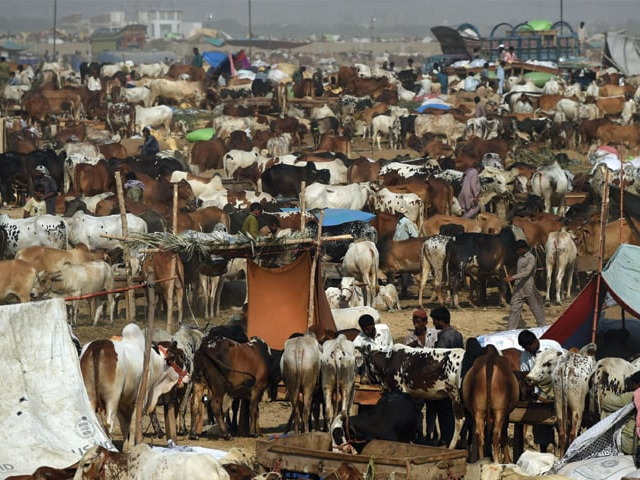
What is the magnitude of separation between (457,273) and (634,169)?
8031 mm

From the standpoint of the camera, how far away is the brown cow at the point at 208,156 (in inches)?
1284

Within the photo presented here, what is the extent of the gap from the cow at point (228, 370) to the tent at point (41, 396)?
1.75 meters

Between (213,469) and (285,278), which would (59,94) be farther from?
(213,469)

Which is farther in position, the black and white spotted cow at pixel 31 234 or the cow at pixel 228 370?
the black and white spotted cow at pixel 31 234

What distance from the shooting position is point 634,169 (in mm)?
26953

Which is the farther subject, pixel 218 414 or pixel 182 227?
pixel 182 227

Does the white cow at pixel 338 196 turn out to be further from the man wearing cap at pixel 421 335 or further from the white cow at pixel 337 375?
the white cow at pixel 337 375

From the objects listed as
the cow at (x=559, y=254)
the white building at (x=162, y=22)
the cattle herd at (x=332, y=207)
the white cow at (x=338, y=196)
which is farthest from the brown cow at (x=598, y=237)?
the white building at (x=162, y=22)

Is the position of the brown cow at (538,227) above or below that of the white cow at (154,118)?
above

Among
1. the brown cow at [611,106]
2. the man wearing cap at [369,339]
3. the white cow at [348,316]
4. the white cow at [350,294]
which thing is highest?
the man wearing cap at [369,339]

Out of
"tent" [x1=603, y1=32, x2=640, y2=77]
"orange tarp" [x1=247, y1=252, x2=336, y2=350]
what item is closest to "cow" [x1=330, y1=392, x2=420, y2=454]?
"orange tarp" [x1=247, y1=252, x2=336, y2=350]

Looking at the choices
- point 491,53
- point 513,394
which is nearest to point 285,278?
point 513,394

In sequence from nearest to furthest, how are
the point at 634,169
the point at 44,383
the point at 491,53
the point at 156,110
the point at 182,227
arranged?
the point at 44,383, the point at 182,227, the point at 634,169, the point at 156,110, the point at 491,53

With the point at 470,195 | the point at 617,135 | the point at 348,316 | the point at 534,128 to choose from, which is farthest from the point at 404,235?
the point at 534,128
